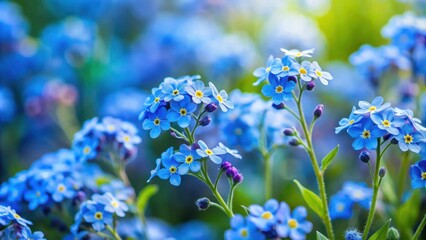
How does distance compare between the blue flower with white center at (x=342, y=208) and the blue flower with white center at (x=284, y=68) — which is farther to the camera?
the blue flower with white center at (x=342, y=208)

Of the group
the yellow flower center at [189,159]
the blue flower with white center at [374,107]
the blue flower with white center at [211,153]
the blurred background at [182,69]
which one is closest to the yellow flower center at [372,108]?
the blue flower with white center at [374,107]

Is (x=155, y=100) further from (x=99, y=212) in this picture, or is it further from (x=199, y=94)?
(x=99, y=212)

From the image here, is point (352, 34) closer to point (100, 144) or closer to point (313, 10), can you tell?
point (313, 10)

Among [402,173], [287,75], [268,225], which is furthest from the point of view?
[402,173]

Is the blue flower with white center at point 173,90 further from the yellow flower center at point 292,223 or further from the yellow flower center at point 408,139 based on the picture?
the yellow flower center at point 408,139

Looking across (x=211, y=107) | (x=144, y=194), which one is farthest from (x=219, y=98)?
(x=144, y=194)

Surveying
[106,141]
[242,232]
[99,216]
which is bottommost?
[242,232]

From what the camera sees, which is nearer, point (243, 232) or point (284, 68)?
point (243, 232)
